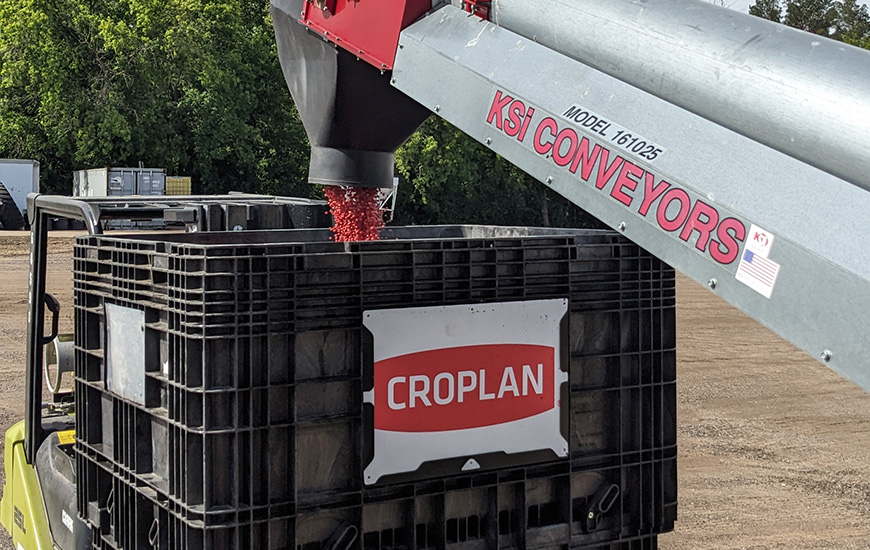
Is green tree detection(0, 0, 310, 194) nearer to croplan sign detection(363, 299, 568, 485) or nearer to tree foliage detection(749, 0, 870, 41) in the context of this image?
croplan sign detection(363, 299, 568, 485)

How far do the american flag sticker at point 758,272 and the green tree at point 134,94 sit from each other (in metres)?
33.3

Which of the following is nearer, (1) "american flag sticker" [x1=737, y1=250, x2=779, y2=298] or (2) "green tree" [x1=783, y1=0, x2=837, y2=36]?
(1) "american flag sticker" [x1=737, y1=250, x2=779, y2=298]

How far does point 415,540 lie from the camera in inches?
108

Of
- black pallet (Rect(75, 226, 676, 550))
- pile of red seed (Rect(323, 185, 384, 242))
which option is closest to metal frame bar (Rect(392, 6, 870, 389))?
black pallet (Rect(75, 226, 676, 550))

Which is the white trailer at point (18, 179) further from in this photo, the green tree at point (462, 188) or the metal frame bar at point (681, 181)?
the metal frame bar at point (681, 181)

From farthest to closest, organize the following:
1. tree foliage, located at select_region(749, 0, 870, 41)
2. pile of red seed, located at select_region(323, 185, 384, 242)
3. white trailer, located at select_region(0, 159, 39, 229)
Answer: tree foliage, located at select_region(749, 0, 870, 41) → white trailer, located at select_region(0, 159, 39, 229) → pile of red seed, located at select_region(323, 185, 384, 242)

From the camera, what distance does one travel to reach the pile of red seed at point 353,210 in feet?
14.7

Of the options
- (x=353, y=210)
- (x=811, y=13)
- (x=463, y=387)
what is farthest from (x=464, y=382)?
(x=811, y=13)

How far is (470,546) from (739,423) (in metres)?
7.12

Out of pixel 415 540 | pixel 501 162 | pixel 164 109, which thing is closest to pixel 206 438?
pixel 415 540

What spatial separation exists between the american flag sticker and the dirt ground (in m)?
4.33

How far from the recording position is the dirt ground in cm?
643

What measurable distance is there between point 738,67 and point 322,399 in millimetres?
1187

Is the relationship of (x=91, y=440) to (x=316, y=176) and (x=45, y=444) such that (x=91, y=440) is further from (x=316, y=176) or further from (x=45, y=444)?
(x=316, y=176)
